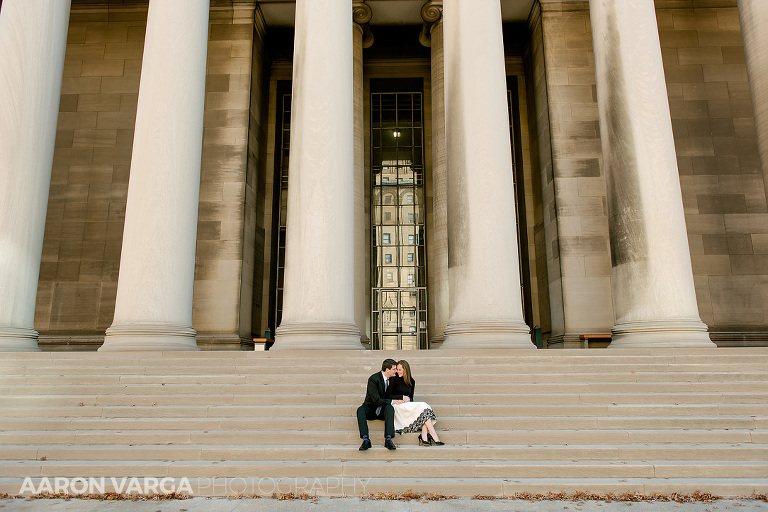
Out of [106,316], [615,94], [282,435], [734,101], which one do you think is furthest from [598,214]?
[106,316]

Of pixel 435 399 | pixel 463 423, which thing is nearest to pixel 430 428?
pixel 463 423

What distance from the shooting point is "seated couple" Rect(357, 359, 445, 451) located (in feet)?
47.5

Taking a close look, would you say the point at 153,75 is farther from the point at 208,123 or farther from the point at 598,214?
the point at 598,214

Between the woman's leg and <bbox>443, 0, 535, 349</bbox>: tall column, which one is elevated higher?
<bbox>443, 0, 535, 349</bbox>: tall column

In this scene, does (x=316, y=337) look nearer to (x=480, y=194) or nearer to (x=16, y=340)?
(x=480, y=194)

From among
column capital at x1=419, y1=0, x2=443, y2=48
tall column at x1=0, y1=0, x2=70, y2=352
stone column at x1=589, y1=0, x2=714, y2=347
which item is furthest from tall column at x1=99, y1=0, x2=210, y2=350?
stone column at x1=589, y1=0, x2=714, y2=347

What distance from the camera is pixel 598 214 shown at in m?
37.0

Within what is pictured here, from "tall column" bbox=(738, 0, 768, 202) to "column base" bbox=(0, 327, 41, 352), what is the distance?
133 feet

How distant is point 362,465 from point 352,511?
2.31 m

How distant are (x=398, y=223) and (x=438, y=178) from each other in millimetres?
9240

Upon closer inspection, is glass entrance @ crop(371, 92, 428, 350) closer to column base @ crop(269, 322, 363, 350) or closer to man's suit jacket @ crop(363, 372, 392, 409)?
column base @ crop(269, 322, 363, 350)

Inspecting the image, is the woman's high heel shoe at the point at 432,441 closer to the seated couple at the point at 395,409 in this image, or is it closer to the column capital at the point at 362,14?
the seated couple at the point at 395,409

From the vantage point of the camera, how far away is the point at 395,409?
1523 cm

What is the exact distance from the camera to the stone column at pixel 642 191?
2455cm
